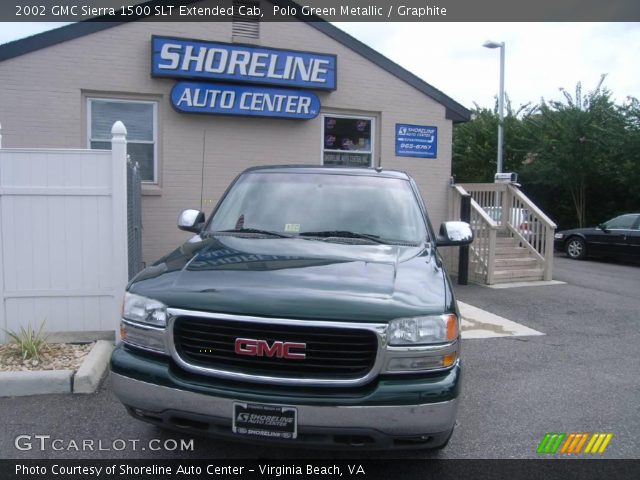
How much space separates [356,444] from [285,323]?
0.67m

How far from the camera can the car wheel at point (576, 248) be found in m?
15.3

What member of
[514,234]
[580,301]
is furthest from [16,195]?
[514,234]

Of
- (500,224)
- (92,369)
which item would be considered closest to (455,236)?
(92,369)

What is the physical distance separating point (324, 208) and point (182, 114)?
5.43m

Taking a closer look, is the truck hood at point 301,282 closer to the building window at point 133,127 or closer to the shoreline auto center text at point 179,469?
the shoreline auto center text at point 179,469

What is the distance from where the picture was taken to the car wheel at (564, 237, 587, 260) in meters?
15.3

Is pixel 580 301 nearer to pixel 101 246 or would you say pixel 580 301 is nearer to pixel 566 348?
pixel 566 348

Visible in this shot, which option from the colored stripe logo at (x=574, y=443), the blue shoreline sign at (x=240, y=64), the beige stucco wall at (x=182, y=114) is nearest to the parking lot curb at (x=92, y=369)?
the colored stripe logo at (x=574, y=443)

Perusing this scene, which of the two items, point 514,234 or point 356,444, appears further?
point 514,234

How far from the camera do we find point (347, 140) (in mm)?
10000

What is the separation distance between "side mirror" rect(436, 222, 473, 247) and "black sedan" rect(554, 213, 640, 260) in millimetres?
11616

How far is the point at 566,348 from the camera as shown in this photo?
19.7ft

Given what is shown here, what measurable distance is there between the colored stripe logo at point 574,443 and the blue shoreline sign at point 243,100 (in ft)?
22.3

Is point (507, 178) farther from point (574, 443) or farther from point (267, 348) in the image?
point (267, 348)
